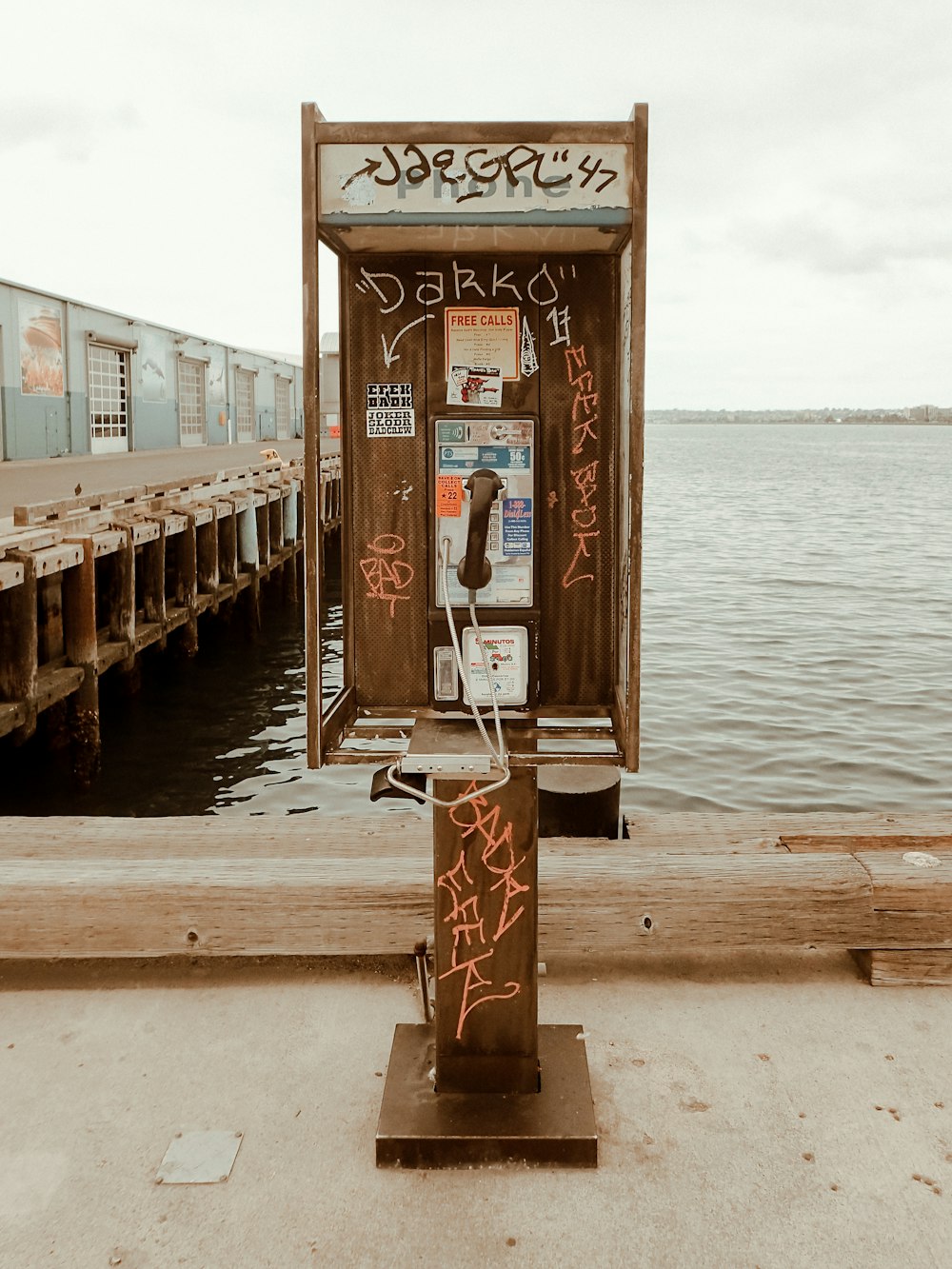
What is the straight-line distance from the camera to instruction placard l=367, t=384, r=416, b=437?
3.43 m

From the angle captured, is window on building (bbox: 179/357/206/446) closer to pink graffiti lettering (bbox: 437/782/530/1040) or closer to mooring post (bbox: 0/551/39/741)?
mooring post (bbox: 0/551/39/741)

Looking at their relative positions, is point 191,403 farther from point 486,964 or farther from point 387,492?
point 486,964

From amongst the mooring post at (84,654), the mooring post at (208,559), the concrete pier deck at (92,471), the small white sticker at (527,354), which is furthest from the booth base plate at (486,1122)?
the mooring post at (208,559)

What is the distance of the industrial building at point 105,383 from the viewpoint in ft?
74.9

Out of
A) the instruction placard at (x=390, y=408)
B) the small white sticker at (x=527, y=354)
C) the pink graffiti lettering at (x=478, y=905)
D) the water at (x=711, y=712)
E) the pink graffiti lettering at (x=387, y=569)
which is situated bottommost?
the water at (x=711, y=712)

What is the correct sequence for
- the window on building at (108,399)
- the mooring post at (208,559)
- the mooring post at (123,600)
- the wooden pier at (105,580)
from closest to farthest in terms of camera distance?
the wooden pier at (105,580), the mooring post at (123,600), the mooring post at (208,559), the window on building at (108,399)

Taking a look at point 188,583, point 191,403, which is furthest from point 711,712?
point 191,403

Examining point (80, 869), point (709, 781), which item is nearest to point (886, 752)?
point (709, 781)

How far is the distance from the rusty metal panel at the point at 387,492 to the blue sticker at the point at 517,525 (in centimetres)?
40

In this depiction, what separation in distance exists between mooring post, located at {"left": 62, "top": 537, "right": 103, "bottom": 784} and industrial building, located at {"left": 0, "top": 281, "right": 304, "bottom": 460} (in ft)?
46.1

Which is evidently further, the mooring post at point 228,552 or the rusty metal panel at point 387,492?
the mooring post at point 228,552

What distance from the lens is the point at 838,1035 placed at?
3264mm

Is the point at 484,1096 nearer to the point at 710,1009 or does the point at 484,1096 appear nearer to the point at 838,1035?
the point at 710,1009

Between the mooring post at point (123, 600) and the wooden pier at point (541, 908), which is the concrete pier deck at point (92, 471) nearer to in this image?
the mooring post at point (123, 600)
